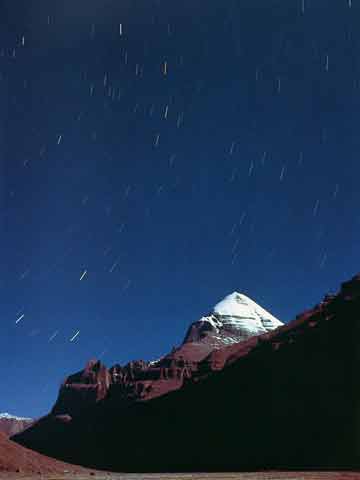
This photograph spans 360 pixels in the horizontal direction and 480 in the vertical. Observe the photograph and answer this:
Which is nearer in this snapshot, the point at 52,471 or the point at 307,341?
the point at 52,471

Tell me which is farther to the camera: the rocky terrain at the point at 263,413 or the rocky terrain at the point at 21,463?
the rocky terrain at the point at 263,413

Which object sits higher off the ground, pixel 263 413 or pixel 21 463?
pixel 263 413

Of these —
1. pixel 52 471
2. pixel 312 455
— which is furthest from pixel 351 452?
pixel 52 471

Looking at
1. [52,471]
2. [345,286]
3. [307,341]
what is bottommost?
[52,471]

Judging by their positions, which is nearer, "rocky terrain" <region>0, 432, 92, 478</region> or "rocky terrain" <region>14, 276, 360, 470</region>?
"rocky terrain" <region>0, 432, 92, 478</region>

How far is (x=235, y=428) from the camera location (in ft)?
469

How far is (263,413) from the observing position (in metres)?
133

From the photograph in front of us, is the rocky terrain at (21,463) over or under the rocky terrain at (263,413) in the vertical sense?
under

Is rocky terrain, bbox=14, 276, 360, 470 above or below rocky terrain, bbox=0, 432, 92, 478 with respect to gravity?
above

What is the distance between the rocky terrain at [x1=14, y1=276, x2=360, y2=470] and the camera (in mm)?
109562

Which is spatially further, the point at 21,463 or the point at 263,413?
the point at 263,413

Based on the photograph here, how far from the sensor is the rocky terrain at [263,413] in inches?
4313

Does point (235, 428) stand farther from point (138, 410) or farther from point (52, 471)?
point (52, 471)

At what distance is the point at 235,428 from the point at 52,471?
6458 centimetres
